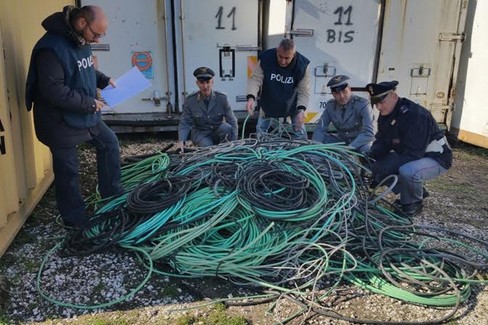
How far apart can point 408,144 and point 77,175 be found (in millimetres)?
2997

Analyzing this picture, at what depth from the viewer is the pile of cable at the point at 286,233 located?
338 cm

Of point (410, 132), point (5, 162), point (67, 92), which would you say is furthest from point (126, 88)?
point (410, 132)

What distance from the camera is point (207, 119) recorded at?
5.42 m

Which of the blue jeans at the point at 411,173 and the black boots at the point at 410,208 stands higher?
the blue jeans at the point at 411,173

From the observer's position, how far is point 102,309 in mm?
3113

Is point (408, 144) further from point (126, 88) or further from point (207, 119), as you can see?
point (126, 88)

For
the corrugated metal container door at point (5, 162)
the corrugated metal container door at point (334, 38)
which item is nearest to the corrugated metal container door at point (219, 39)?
the corrugated metal container door at point (334, 38)

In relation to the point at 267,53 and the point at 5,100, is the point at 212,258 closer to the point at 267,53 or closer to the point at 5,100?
the point at 5,100

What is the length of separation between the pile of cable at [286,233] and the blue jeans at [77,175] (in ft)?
0.59

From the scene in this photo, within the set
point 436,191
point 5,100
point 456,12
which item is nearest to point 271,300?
point 5,100

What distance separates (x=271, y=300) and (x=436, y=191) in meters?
3.06

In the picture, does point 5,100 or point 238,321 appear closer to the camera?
point 238,321

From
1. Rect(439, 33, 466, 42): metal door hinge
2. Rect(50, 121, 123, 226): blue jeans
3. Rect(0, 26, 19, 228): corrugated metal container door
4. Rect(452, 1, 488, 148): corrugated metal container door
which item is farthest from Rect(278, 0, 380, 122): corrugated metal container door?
Rect(0, 26, 19, 228): corrugated metal container door

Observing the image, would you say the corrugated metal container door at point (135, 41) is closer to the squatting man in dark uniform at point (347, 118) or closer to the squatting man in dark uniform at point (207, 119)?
the squatting man in dark uniform at point (207, 119)
